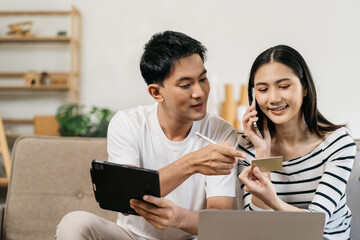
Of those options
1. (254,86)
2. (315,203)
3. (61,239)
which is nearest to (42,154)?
(61,239)

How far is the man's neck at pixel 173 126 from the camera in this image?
1.68 meters

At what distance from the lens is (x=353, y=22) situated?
14.4 feet

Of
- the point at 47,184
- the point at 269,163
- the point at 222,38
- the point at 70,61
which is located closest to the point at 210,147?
the point at 269,163

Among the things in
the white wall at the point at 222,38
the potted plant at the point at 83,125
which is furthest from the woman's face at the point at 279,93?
the white wall at the point at 222,38

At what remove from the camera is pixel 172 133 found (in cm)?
170

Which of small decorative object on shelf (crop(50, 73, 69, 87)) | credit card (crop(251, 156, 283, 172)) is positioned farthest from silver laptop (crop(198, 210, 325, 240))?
small decorative object on shelf (crop(50, 73, 69, 87))

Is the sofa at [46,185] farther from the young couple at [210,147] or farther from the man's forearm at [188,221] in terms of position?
the man's forearm at [188,221]

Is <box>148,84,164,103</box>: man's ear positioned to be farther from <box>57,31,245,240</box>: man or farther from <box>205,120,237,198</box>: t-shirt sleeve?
<box>205,120,237,198</box>: t-shirt sleeve

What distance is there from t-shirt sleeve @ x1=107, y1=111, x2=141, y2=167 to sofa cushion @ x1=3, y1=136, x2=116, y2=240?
151 mm

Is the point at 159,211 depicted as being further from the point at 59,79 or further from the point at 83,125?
the point at 59,79

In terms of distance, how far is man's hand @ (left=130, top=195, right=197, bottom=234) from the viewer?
1.37m

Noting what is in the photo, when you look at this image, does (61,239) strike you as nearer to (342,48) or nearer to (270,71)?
(270,71)

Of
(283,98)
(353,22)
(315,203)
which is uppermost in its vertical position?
(353,22)

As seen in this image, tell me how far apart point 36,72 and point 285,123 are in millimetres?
3712
